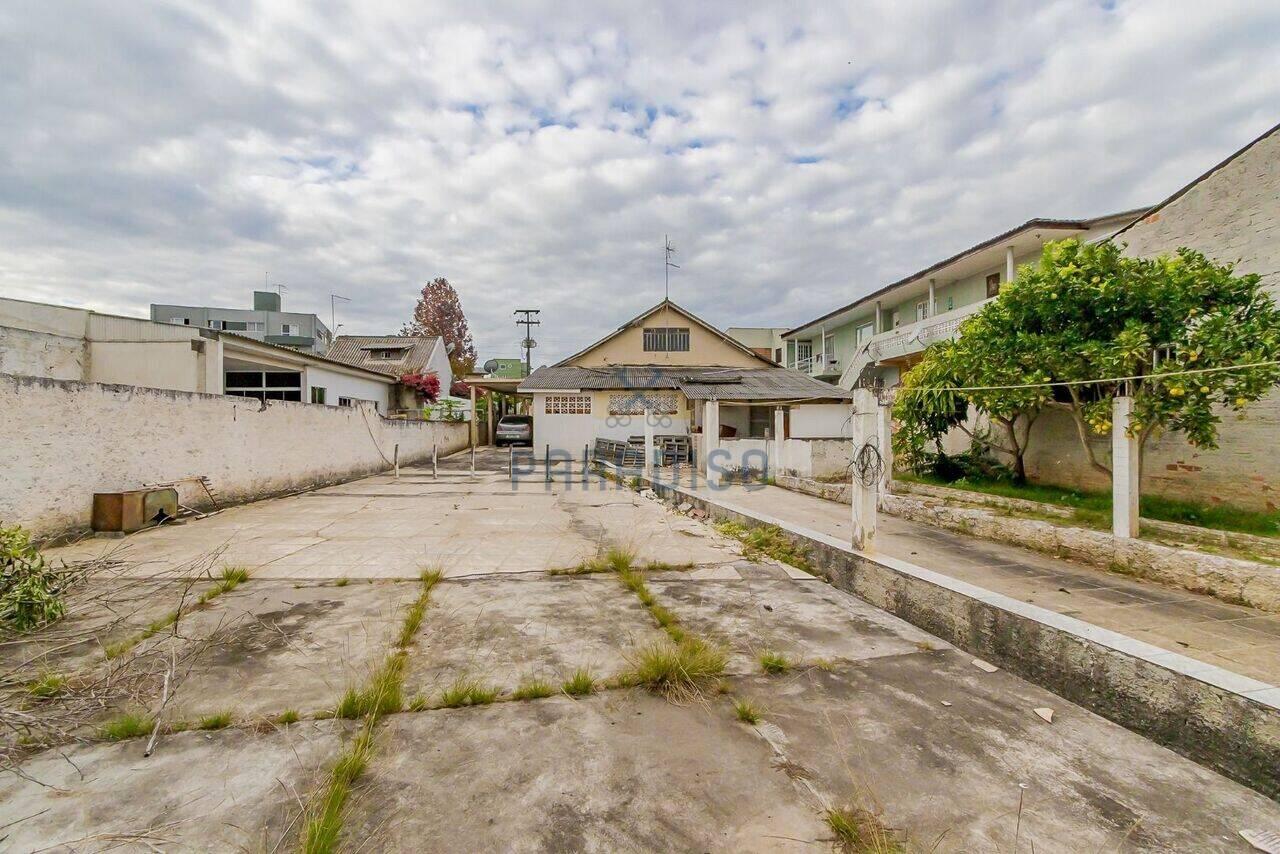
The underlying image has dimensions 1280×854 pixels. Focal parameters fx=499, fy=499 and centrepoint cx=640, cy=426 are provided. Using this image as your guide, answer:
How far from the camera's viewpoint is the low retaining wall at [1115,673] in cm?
214

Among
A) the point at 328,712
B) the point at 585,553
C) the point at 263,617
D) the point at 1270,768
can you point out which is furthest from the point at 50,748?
the point at 1270,768

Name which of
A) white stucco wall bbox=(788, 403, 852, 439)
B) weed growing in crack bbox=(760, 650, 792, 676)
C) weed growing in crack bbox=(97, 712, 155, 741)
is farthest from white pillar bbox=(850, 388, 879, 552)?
white stucco wall bbox=(788, 403, 852, 439)

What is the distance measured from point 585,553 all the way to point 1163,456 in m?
7.41

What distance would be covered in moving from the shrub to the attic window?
17338 mm

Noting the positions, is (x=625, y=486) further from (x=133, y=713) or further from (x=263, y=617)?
(x=133, y=713)

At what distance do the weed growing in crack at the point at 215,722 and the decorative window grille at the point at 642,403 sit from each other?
15.4 m

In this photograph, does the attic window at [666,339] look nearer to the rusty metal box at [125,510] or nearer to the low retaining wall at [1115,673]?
the rusty metal box at [125,510]

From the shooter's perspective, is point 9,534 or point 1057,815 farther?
point 9,534

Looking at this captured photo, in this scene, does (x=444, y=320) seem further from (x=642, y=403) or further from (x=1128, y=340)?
(x=1128, y=340)

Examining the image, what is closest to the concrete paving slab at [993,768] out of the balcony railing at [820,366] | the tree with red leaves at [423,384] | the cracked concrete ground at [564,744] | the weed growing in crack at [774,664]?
the cracked concrete ground at [564,744]

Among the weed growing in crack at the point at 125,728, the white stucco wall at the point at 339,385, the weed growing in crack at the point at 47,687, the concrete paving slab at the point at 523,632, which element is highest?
the white stucco wall at the point at 339,385

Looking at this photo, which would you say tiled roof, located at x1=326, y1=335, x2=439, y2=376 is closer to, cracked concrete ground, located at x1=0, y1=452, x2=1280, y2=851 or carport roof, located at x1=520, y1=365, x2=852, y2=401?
carport roof, located at x1=520, y1=365, x2=852, y2=401

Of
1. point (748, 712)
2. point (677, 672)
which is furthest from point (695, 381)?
point (748, 712)

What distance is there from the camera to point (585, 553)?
559 centimetres
